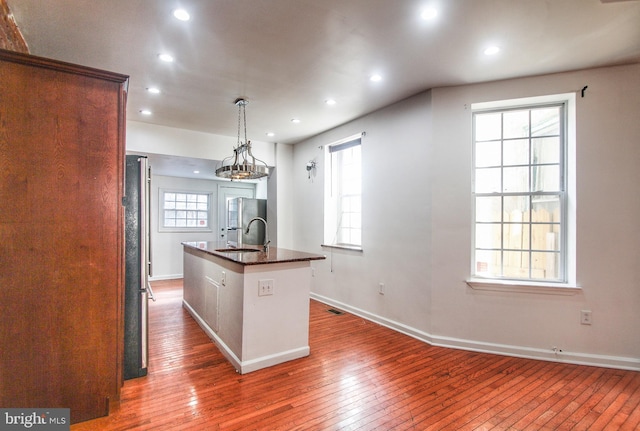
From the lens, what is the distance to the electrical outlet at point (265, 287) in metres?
2.47

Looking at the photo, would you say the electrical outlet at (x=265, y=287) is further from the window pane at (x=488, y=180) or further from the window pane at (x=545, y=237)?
the window pane at (x=545, y=237)

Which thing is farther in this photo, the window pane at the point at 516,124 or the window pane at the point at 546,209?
the window pane at the point at 516,124

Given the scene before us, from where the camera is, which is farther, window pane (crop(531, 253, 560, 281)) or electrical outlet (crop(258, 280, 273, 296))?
window pane (crop(531, 253, 560, 281))

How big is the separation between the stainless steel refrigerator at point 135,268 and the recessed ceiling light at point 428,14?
2.30m

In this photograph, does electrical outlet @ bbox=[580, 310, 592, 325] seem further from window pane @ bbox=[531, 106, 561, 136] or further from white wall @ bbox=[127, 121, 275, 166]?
white wall @ bbox=[127, 121, 275, 166]

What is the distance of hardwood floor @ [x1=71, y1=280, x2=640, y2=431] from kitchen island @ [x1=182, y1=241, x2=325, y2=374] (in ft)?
0.39

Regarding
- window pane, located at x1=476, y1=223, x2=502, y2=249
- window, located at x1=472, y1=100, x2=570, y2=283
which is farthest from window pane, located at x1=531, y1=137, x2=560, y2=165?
window pane, located at x1=476, y1=223, x2=502, y2=249

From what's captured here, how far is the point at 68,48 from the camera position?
2338 millimetres

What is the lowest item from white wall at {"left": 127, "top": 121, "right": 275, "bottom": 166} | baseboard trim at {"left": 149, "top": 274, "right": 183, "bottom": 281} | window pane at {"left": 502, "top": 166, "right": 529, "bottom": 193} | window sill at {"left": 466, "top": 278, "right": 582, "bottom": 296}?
baseboard trim at {"left": 149, "top": 274, "right": 183, "bottom": 281}

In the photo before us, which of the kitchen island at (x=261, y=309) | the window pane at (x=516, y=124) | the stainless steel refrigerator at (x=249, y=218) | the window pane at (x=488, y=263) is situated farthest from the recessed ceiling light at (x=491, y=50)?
the stainless steel refrigerator at (x=249, y=218)

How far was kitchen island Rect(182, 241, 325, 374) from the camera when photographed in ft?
7.96

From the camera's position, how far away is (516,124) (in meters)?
2.96

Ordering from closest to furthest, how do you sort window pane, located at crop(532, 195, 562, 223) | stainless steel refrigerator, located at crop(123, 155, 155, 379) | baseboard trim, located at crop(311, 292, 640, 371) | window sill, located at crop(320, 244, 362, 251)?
stainless steel refrigerator, located at crop(123, 155, 155, 379) < baseboard trim, located at crop(311, 292, 640, 371) < window pane, located at crop(532, 195, 562, 223) < window sill, located at crop(320, 244, 362, 251)

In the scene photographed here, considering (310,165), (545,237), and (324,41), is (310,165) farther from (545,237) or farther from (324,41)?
(545,237)
